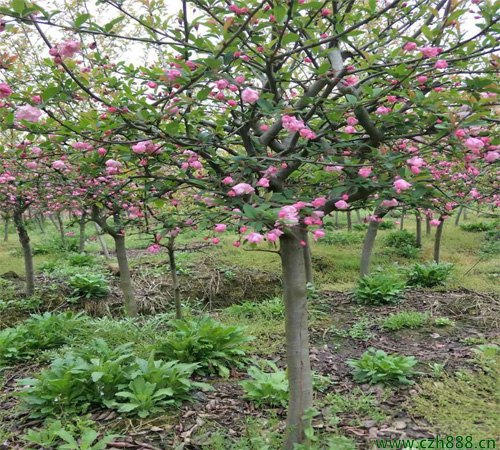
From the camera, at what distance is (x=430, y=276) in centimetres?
580

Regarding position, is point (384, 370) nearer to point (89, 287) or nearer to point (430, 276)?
point (430, 276)

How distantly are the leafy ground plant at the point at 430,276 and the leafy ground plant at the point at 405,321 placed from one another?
5.61 ft

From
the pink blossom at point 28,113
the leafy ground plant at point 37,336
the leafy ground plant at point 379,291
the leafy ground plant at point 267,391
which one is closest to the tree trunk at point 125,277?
the leafy ground plant at point 37,336

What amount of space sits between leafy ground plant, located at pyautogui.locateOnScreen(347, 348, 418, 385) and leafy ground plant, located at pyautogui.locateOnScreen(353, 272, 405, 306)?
2017mm

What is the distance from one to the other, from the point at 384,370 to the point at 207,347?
4.63 ft

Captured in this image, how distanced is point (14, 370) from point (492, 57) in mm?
4091

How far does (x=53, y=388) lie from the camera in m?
2.59

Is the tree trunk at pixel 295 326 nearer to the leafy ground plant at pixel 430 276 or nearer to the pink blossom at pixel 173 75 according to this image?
the pink blossom at pixel 173 75

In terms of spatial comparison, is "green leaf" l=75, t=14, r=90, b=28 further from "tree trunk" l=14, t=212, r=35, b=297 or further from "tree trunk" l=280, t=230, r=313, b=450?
"tree trunk" l=14, t=212, r=35, b=297

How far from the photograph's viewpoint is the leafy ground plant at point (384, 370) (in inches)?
114

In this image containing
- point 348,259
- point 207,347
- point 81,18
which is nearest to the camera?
point 81,18

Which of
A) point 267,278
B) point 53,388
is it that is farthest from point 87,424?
point 267,278

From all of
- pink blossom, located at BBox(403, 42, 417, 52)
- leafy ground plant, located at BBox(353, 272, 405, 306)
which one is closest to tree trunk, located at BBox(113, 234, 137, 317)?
leafy ground plant, located at BBox(353, 272, 405, 306)

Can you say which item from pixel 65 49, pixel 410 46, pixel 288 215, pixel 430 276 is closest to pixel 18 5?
pixel 65 49
